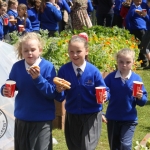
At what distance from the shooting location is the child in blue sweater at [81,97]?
4891mm

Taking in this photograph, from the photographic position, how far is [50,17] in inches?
460

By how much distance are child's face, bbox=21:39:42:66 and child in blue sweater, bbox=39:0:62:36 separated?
686 cm

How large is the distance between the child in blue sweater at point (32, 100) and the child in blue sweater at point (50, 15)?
677 centimetres

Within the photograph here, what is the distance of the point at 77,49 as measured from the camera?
484 centimetres

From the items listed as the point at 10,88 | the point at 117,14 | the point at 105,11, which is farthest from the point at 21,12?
the point at 10,88

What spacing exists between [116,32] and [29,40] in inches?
265

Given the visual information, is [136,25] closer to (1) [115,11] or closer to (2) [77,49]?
(1) [115,11]

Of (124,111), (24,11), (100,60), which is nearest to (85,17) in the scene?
(24,11)

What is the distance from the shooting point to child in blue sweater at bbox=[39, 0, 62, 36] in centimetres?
1147

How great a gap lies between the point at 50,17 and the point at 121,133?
265 inches

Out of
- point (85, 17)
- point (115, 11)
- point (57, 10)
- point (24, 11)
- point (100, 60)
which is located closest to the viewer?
point (100, 60)

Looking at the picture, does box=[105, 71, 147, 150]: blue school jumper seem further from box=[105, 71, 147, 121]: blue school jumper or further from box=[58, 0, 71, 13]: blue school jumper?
box=[58, 0, 71, 13]: blue school jumper

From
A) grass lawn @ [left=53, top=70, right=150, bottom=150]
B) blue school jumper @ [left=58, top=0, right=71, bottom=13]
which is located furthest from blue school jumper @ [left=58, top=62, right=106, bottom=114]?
blue school jumper @ [left=58, top=0, right=71, bottom=13]

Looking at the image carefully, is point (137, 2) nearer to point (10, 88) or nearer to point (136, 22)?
point (136, 22)
